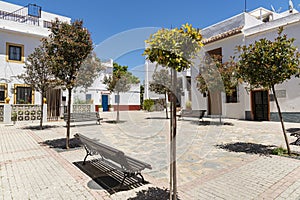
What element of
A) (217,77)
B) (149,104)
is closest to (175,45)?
(217,77)

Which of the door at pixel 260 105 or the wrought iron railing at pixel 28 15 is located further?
the wrought iron railing at pixel 28 15

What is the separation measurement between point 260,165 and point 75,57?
19.6 feet

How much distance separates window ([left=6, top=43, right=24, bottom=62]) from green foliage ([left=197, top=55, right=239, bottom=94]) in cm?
1403

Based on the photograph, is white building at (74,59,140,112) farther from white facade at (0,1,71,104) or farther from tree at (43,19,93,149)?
tree at (43,19,93,149)

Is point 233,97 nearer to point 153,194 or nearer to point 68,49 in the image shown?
point 68,49

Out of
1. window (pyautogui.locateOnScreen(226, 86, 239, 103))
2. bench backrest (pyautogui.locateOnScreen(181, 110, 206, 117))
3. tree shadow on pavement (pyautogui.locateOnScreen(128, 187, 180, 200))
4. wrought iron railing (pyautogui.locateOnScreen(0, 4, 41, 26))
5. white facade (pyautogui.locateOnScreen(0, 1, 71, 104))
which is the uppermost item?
wrought iron railing (pyautogui.locateOnScreen(0, 4, 41, 26))

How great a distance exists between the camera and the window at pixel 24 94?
15.3 meters

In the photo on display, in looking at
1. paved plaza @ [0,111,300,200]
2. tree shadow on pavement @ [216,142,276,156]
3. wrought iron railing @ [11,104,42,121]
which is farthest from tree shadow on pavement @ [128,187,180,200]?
wrought iron railing @ [11,104,42,121]

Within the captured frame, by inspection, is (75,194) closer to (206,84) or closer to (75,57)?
(75,57)

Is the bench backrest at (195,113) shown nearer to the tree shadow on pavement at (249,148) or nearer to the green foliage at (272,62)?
the tree shadow on pavement at (249,148)

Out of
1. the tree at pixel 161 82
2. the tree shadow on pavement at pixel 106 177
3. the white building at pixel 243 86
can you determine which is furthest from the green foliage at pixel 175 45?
the tree at pixel 161 82

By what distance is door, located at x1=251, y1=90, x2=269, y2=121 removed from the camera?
13367mm

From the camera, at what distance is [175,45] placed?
247 centimetres

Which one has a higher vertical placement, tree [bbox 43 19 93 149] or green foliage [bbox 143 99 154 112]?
tree [bbox 43 19 93 149]
